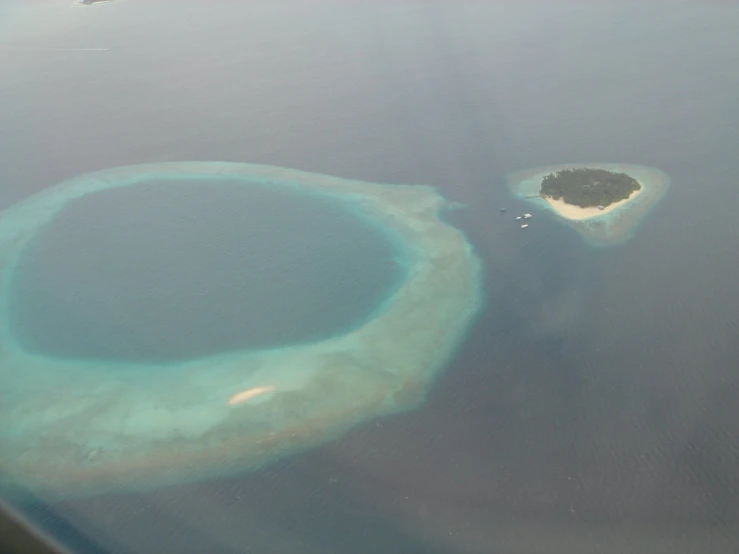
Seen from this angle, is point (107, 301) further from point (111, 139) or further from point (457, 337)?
point (111, 139)

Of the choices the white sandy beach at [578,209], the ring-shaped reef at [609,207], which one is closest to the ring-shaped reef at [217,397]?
the ring-shaped reef at [609,207]

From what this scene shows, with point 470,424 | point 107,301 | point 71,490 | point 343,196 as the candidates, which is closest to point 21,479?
point 71,490

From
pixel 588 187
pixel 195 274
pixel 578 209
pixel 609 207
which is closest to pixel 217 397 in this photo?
pixel 195 274

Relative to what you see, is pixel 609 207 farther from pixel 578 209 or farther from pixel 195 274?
pixel 195 274

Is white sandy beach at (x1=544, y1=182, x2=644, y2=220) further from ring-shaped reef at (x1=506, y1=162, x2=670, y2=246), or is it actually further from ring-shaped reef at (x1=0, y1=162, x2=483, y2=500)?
ring-shaped reef at (x1=0, y1=162, x2=483, y2=500)

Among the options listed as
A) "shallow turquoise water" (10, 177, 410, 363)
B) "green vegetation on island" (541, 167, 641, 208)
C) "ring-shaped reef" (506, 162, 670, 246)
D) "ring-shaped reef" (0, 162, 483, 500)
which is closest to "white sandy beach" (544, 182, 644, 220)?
"ring-shaped reef" (506, 162, 670, 246)

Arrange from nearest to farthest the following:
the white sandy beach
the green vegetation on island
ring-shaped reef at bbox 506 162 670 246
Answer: ring-shaped reef at bbox 506 162 670 246 < the white sandy beach < the green vegetation on island
